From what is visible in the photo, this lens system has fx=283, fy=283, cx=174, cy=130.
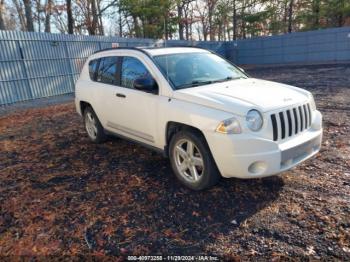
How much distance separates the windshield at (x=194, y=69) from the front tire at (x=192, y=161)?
0.77 metres

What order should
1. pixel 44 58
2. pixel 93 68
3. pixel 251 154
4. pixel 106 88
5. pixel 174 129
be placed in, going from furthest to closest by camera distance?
pixel 44 58 < pixel 93 68 < pixel 106 88 < pixel 174 129 < pixel 251 154

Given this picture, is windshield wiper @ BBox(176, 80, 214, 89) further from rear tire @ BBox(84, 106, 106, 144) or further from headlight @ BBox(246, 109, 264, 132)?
rear tire @ BBox(84, 106, 106, 144)

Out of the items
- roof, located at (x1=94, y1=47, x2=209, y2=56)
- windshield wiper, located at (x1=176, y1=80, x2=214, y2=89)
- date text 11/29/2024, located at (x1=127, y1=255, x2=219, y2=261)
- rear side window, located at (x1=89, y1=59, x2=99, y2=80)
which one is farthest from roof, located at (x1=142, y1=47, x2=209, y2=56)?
date text 11/29/2024, located at (x1=127, y1=255, x2=219, y2=261)

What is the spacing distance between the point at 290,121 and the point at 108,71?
3275 mm

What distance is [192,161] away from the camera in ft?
11.9

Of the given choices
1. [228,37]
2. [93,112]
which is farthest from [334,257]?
[228,37]

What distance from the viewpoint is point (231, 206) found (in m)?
3.32

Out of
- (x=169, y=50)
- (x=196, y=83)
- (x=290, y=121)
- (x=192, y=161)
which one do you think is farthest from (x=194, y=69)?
(x=290, y=121)

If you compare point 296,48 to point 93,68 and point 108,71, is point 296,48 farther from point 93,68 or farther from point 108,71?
point 108,71

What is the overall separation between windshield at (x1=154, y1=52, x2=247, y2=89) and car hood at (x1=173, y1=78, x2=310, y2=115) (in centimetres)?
23

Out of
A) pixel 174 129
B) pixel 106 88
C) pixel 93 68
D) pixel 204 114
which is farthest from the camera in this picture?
pixel 93 68

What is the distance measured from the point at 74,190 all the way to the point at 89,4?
27.8 m

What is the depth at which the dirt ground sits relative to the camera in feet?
8.93

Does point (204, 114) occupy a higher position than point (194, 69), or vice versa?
point (194, 69)
